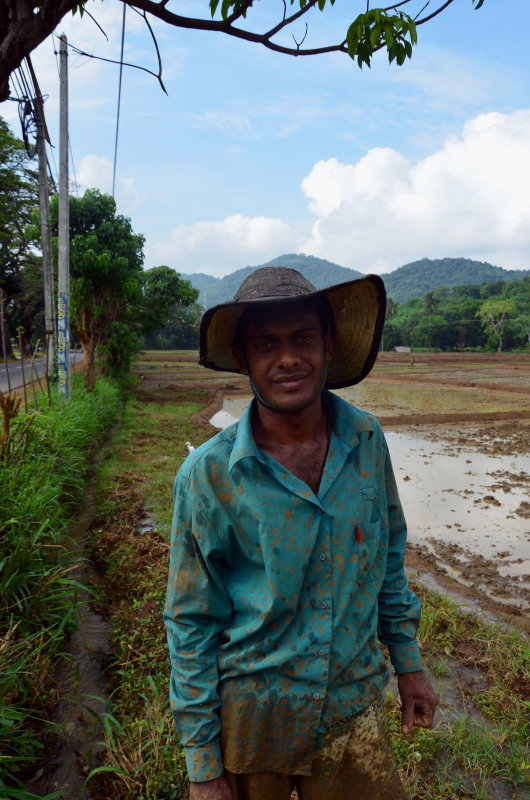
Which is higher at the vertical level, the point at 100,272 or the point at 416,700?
the point at 100,272

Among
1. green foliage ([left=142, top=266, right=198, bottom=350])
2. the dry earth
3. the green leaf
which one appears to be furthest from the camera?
green foliage ([left=142, top=266, right=198, bottom=350])

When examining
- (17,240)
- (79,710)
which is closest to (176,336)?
(17,240)

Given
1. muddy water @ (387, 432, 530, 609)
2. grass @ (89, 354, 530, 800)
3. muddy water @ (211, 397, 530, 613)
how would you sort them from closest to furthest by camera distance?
grass @ (89, 354, 530, 800) < muddy water @ (211, 397, 530, 613) < muddy water @ (387, 432, 530, 609)

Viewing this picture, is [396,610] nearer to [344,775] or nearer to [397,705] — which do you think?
[344,775]

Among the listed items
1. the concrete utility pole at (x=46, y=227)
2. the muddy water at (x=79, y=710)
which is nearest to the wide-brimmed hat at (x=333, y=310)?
the muddy water at (x=79, y=710)

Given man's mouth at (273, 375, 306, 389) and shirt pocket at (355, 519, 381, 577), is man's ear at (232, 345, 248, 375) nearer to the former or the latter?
man's mouth at (273, 375, 306, 389)

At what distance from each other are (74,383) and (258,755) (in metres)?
11.3

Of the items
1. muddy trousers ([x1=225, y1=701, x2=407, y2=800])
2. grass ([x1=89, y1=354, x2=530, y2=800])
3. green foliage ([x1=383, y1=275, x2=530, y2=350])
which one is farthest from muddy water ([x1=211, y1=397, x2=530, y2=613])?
green foliage ([x1=383, y1=275, x2=530, y2=350])

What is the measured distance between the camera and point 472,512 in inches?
240

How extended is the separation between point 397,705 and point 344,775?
162cm

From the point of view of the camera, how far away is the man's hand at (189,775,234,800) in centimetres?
111

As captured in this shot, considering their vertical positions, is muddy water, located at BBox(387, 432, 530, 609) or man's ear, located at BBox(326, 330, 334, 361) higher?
man's ear, located at BBox(326, 330, 334, 361)

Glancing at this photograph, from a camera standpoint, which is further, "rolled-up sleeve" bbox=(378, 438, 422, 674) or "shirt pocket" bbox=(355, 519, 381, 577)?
"rolled-up sleeve" bbox=(378, 438, 422, 674)

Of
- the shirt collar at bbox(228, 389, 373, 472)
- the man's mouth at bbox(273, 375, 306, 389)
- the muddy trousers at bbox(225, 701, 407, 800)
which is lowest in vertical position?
the muddy trousers at bbox(225, 701, 407, 800)
